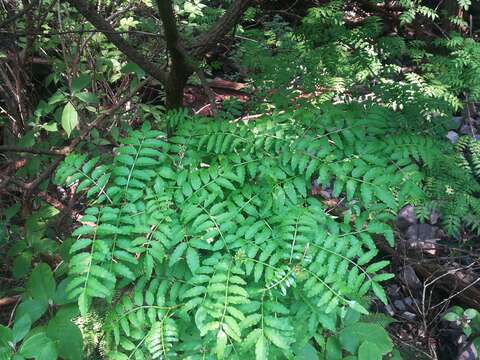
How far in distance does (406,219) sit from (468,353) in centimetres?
103

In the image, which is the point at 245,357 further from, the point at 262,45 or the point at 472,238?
the point at 472,238

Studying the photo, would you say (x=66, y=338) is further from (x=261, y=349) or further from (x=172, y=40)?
(x=172, y=40)

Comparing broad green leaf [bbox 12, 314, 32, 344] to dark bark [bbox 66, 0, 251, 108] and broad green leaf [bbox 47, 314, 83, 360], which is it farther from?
dark bark [bbox 66, 0, 251, 108]

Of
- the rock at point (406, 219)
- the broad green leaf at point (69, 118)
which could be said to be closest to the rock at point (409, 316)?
the rock at point (406, 219)

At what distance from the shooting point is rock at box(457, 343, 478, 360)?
9.00 ft

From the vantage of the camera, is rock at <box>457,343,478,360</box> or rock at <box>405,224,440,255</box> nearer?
rock at <box>457,343,478,360</box>

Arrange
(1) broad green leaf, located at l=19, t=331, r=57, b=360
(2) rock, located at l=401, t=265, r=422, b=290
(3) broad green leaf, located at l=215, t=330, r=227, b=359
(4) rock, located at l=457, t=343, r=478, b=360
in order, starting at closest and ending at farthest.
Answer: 1. (3) broad green leaf, located at l=215, t=330, r=227, b=359
2. (1) broad green leaf, located at l=19, t=331, r=57, b=360
3. (4) rock, located at l=457, t=343, r=478, b=360
4. (2) rock, located at l=401, t=265, r=422, b=290

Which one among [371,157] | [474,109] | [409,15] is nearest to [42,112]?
[371,157]

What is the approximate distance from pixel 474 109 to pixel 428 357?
235cm

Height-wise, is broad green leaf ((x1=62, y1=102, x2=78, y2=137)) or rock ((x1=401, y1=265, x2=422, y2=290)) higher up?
broad green leaf ((x1=62, y1=102, x2=78, y2=137))

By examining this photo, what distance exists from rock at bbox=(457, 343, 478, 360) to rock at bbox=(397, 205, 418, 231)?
95cm

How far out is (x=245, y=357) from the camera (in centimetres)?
150

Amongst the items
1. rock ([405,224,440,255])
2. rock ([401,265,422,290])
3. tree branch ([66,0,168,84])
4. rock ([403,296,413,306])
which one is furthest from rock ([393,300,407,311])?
tree branch ([66,0,168,84])

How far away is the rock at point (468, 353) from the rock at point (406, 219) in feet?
3.11
